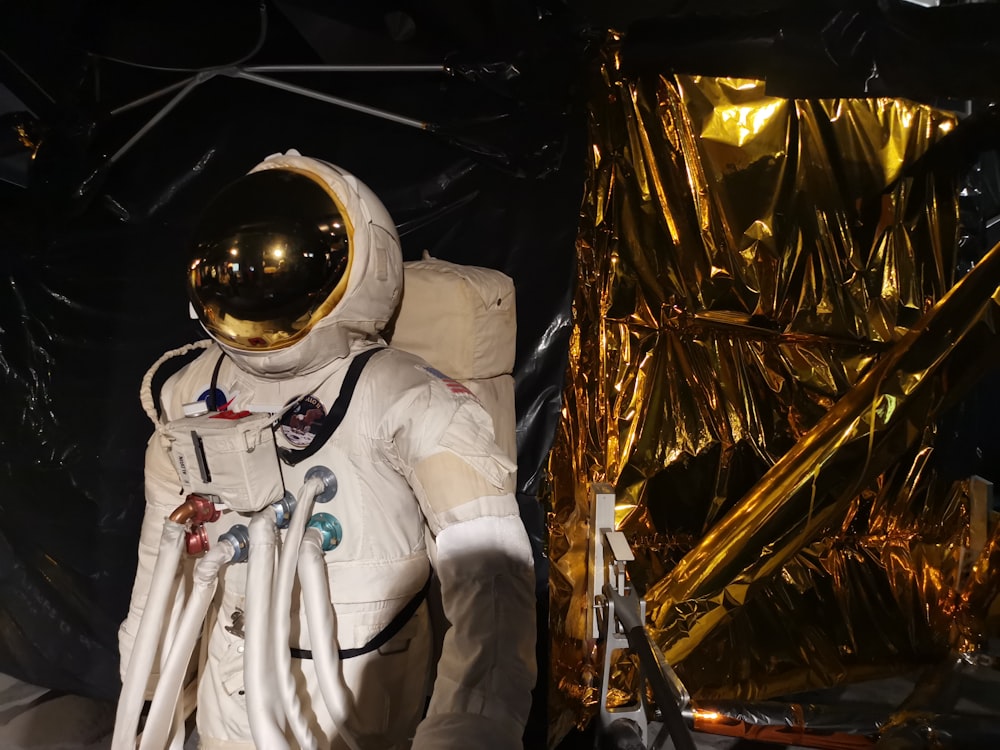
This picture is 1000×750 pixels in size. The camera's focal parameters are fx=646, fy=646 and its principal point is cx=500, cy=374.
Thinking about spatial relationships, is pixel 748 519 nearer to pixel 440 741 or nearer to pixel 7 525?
pixel 440 741

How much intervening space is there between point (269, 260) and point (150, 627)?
43 centimetres

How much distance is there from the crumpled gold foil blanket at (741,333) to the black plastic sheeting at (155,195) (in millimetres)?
73

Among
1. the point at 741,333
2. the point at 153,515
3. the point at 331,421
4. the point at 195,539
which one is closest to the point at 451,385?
the point at 331,421

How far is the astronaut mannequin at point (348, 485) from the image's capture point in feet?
2.19

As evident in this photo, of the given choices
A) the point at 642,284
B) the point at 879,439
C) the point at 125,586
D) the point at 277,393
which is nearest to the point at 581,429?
the point at 642,284

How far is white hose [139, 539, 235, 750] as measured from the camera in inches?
27.7

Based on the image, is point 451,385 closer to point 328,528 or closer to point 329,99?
point 328,528

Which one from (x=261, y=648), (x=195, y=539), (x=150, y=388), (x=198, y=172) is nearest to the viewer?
(x=261, y=648)

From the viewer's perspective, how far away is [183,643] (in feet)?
2.34

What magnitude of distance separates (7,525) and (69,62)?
0.89 meters

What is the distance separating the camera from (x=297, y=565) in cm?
70

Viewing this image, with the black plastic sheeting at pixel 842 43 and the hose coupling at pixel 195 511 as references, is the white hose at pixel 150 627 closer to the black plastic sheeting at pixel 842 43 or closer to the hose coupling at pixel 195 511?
the hose coupling at pixel 195 511

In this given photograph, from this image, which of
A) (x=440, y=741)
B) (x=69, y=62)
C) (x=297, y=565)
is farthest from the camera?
(x=69, y=62)

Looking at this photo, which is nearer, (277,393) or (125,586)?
(277,393)
